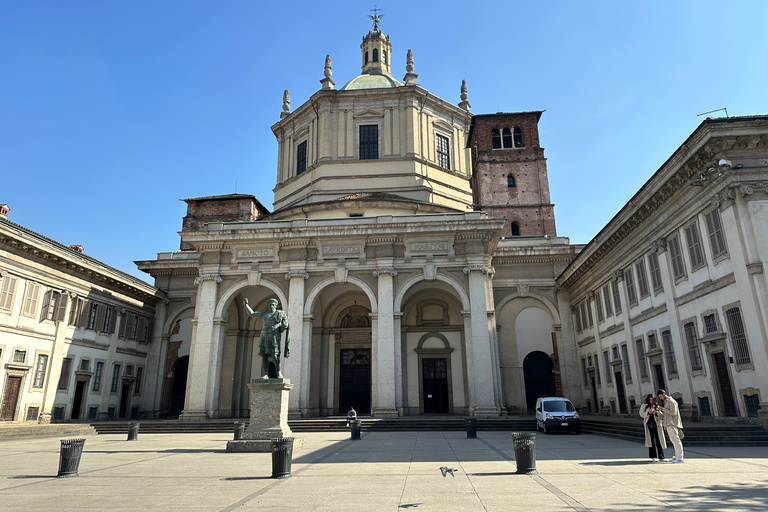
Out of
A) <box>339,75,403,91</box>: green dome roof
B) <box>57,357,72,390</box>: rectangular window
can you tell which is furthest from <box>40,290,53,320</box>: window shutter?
<box>339,75,403,91</box>: green dome roof

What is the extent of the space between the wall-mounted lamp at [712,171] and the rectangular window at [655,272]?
4713 millimetres

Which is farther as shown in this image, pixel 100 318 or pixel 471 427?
pixel 100 318

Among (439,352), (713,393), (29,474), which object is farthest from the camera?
(439,352)

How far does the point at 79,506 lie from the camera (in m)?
7.27

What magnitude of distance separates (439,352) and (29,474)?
23718mm

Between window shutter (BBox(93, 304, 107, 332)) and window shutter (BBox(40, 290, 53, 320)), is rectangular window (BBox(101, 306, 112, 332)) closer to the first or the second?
window shutter (BBox(93, 304, 107, 332))

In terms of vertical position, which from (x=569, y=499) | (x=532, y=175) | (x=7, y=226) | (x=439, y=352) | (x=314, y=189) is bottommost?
(x=569, y=499)

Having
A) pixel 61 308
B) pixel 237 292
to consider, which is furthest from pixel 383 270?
pixel 61 308

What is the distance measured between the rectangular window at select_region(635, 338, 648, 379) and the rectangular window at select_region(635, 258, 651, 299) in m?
2.16

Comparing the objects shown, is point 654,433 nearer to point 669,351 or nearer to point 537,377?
point 669,351

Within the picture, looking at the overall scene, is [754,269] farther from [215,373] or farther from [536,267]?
[215,373]

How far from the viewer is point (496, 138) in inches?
1683

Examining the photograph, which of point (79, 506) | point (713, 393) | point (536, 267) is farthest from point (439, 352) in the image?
point (79, 506)

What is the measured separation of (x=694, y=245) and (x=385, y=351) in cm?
1446
